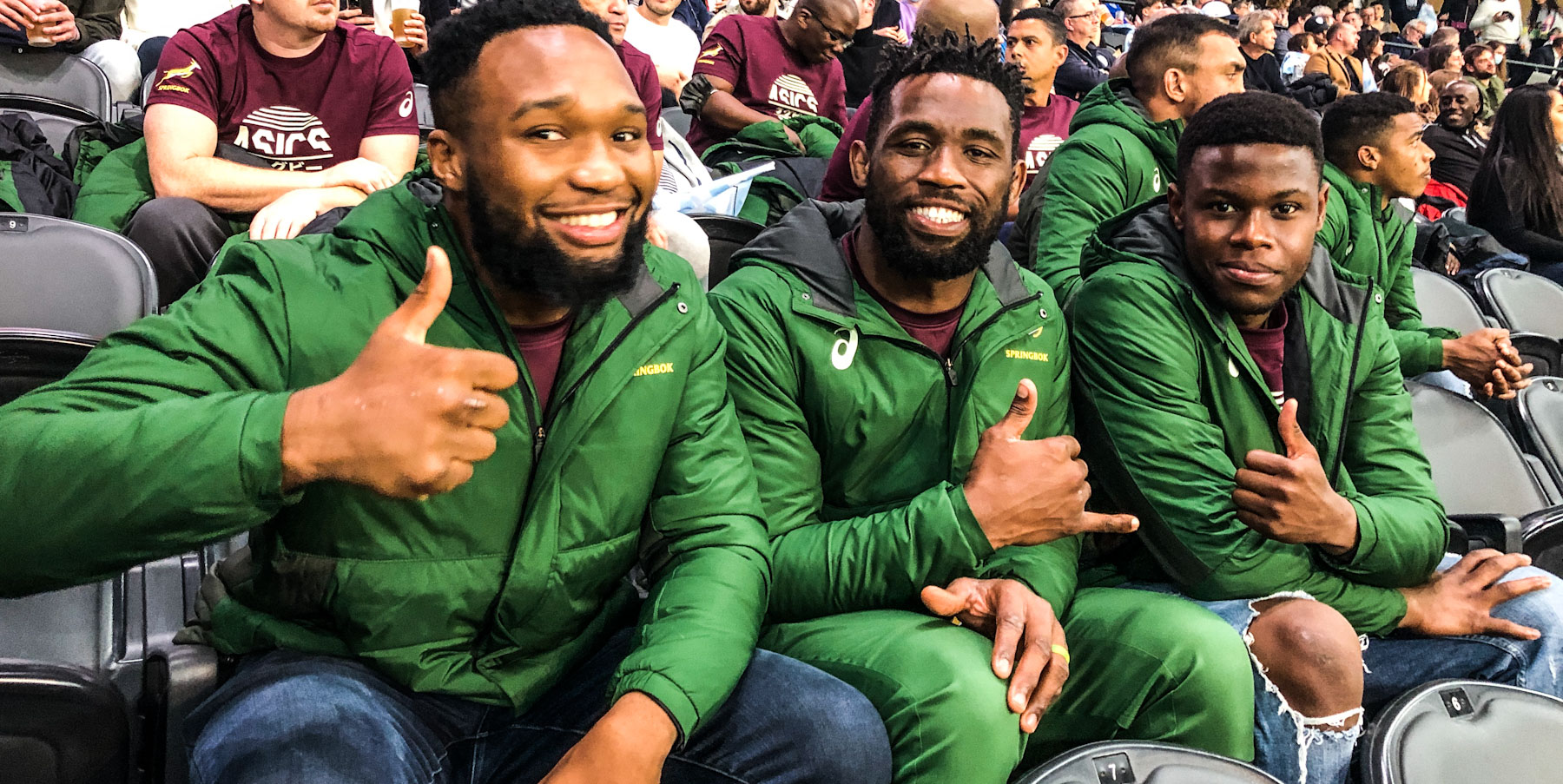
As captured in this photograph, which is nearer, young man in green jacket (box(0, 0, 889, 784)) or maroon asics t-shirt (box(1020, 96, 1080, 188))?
young man in green jacket (box(0, 0, 889, 784))

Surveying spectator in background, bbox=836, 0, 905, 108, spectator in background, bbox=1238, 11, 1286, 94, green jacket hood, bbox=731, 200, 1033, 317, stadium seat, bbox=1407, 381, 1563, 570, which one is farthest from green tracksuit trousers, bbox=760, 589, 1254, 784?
spectator in background, bbox=1238, 11, 1286, 94

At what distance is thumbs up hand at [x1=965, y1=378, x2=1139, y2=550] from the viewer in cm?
167

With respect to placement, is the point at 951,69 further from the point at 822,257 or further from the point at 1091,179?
the point at 1091,179

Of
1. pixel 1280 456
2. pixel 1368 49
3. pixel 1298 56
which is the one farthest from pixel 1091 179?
pixel 1368 49

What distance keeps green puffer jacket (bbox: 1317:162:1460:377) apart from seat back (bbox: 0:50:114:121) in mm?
3760

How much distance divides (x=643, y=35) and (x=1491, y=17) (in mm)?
11790

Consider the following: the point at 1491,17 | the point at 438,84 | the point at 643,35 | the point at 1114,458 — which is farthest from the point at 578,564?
the point at 1491,17

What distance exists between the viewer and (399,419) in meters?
1.09

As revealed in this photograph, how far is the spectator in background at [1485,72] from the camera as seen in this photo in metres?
9.34

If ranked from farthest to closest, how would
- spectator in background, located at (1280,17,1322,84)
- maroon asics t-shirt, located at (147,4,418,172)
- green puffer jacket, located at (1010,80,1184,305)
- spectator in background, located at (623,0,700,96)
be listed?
spectator in background, located at (1280,17,1322,84) < spectator in background, located at (623,0,700,96) < green puffer jacket, located at (1010,80,1184,305) < maroon asics t-shirt, located at (147,4,418,172)

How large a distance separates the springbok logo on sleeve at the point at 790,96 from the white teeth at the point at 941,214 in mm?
2159

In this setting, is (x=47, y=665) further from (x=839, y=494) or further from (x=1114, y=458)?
(x=1114, y=458)

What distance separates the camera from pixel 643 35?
16.1 feet

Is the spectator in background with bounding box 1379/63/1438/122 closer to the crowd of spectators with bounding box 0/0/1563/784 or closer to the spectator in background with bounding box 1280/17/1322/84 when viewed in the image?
the spectator in background with bounding box 1280/17/1322/84
